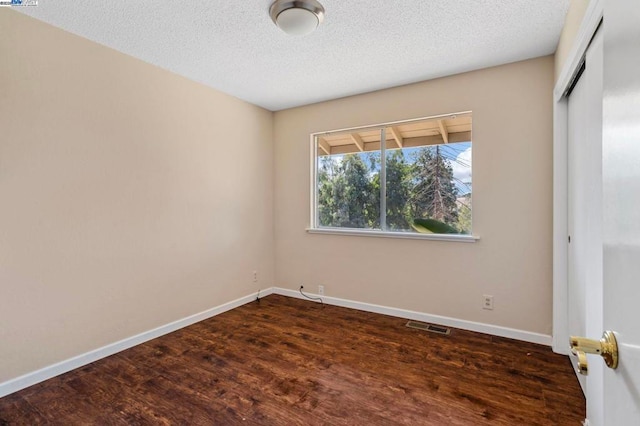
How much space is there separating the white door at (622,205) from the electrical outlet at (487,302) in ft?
7.84

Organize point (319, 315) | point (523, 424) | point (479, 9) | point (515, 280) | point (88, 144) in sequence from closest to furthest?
point (523, 424)
point (479, 9)
point (88, 144)
point (515, 280)
point (319, 315)

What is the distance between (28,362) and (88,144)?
1571 mm

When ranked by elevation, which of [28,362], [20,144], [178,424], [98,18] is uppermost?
[98,18]

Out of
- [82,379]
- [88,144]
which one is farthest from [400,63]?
[82,379]

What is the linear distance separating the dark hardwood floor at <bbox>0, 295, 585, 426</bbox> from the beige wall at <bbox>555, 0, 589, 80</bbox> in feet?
7.18

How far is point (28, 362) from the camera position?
2.08 meters

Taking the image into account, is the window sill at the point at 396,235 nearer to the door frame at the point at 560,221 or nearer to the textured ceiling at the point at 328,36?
the door frame at the point at 560,221

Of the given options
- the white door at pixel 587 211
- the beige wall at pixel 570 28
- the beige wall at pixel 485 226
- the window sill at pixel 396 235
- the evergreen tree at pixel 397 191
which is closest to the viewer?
the white door at pixel 587 211

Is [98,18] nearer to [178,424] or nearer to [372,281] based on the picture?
[178,424]

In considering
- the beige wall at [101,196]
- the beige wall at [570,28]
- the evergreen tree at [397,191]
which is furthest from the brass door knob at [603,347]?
the beige wall at [101,196]

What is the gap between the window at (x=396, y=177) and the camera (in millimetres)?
3068

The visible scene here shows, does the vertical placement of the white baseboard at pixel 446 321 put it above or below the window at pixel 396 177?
below

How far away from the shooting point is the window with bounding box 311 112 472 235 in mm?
3068

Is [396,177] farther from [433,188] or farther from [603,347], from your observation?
[603,347]
